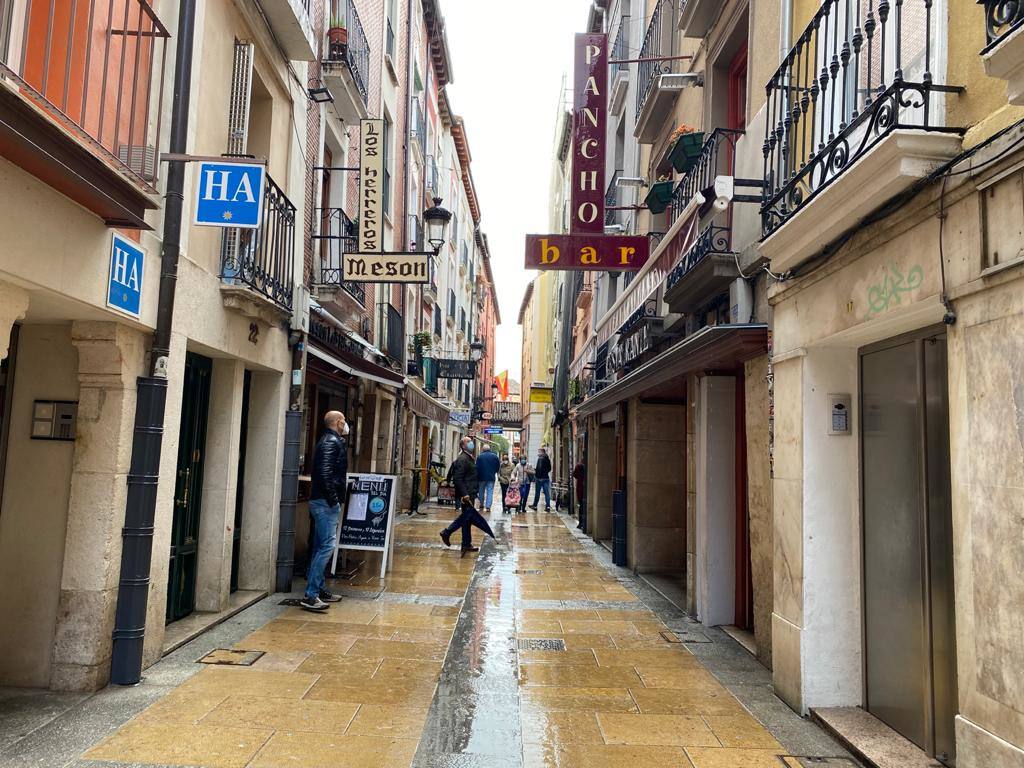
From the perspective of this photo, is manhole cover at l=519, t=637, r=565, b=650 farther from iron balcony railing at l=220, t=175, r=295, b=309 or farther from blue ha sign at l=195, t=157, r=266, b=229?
blue ha sign at l=195, t=157, r=266, b=229

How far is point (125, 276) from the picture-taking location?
15.8 feet

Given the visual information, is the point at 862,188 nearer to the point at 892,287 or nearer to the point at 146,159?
the point at 892,287

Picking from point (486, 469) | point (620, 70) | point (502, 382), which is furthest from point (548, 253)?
point (502, 382)

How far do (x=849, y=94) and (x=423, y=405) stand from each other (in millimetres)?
13848

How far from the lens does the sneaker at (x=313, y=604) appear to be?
23.7 ft

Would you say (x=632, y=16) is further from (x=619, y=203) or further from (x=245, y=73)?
(x=245, y=73)

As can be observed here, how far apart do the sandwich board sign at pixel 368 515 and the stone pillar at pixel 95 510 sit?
12.9 feet

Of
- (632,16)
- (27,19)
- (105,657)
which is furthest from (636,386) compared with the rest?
(632,16)

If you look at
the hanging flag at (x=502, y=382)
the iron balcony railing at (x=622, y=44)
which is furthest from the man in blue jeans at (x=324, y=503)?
the hanging flag at (x=502, y=382)

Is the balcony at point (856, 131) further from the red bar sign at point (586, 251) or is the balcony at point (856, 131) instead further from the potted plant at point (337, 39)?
the potted plant at point (337, 39)

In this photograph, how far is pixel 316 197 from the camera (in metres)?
9.70

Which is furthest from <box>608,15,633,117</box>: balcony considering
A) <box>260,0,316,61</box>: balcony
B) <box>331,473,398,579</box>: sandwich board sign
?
<box>331,473,398,579</box>: sandwich board sign

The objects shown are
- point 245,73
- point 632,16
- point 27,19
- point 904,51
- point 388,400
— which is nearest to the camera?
point 27,19

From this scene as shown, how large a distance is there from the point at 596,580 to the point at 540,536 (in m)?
4.94
